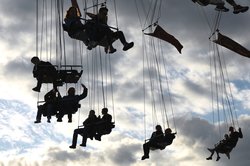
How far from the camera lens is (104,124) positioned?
23.1m

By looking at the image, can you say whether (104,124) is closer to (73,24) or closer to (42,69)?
(42,69)

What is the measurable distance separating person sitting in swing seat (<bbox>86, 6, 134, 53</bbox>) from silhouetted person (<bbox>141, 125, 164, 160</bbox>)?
6030mm

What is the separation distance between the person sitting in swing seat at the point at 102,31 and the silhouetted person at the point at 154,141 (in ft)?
19.8

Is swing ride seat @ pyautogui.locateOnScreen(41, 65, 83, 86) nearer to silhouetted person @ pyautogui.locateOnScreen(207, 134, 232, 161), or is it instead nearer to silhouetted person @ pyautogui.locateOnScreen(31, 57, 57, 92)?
silhouetted person @ pyautogui.locateOnScreen(31, 57, 57, 92)

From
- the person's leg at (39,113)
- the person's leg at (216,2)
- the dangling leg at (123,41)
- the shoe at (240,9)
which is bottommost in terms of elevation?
the person's leg at (39,113)

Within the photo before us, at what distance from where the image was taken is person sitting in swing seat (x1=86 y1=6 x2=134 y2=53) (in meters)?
22.1

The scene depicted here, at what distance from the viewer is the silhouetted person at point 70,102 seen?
2242 centimetres

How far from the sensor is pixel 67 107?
888 inches

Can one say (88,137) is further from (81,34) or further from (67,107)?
(81,34)

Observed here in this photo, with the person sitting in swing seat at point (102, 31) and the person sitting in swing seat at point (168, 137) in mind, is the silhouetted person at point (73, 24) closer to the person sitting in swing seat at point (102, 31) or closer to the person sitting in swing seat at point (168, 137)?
the person sitting in swing seat at point (102, 31)

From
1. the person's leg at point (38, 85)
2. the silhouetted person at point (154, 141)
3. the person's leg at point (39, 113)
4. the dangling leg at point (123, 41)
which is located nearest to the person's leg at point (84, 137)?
the person's leg at point (39, 113)

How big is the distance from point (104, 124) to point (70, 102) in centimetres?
182

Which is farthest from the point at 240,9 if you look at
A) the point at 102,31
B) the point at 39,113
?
the point at 39,113

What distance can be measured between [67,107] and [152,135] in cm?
612
